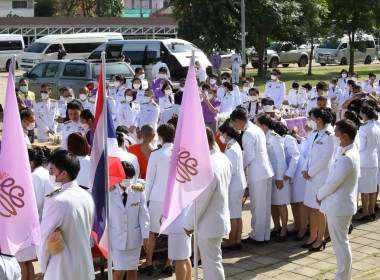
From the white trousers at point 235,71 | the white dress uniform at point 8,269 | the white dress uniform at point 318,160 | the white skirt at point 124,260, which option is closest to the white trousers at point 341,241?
the white dress uniform at point 318,160

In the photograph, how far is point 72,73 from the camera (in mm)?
21531

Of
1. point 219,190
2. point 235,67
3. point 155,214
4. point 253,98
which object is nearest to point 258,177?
point 155,214

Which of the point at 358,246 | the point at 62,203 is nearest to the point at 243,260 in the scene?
the point at 358,246

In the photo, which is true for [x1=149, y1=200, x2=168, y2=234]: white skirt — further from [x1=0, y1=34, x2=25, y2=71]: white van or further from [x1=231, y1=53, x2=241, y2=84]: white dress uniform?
[x1=0, y1=34, x2=25, y2=71]: white van

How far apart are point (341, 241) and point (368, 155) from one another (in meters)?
3.63

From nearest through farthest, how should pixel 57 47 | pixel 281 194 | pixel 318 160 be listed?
pixel 318 160
pixel 281 194
pixel 57 47

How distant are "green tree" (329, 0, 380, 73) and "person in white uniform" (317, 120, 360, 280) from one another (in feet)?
97.8

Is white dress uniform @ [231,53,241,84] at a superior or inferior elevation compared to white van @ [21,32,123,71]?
inferior

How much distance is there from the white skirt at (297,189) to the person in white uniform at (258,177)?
481 millimetres

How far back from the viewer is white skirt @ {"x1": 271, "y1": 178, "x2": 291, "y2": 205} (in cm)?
1051

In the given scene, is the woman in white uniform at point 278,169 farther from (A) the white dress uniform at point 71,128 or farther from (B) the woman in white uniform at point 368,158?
(A) the white dress uniform at point 71,128

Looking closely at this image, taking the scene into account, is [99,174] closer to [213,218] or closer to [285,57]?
[213,218]

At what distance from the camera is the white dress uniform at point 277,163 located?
10.4 m

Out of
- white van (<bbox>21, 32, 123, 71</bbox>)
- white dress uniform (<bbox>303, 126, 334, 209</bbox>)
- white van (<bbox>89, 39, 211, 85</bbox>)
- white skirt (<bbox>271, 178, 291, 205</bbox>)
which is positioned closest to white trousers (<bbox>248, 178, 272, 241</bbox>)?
white skirt (<bbox>271, 178, 291, 205</bbox>)
